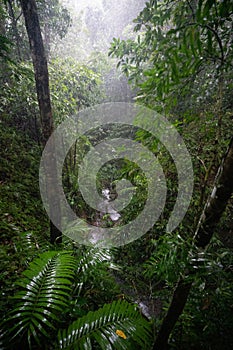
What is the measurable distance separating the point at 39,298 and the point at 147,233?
2875 millimetres

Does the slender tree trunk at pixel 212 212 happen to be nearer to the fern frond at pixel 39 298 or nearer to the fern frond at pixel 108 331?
the fern frond at pixel 108 331

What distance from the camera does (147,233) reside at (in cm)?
446

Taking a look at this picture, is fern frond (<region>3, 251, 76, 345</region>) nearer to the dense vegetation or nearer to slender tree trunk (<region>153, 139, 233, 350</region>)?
the dense vegetation

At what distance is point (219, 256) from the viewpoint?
1274 millimetres

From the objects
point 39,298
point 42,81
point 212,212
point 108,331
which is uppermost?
point 42,81

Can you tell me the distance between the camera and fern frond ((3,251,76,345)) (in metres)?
1.72

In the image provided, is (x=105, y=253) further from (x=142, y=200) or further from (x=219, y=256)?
(x=219, y=256)

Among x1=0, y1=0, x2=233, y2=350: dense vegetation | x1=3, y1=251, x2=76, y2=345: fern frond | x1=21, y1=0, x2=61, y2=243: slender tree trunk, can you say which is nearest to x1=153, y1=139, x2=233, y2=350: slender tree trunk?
x1=0, y1=0, x2=233, y2=350: dense vegetation

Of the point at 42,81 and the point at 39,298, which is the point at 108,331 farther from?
the point at 42,81

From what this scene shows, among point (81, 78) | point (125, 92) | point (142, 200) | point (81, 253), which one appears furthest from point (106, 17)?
point (81, 253)

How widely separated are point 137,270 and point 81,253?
4.63 feet

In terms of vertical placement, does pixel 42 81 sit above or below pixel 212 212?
above

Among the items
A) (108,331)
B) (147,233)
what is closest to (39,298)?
(108,331)

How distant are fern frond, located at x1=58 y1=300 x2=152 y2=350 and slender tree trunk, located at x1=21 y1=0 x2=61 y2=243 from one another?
5.48 ft
